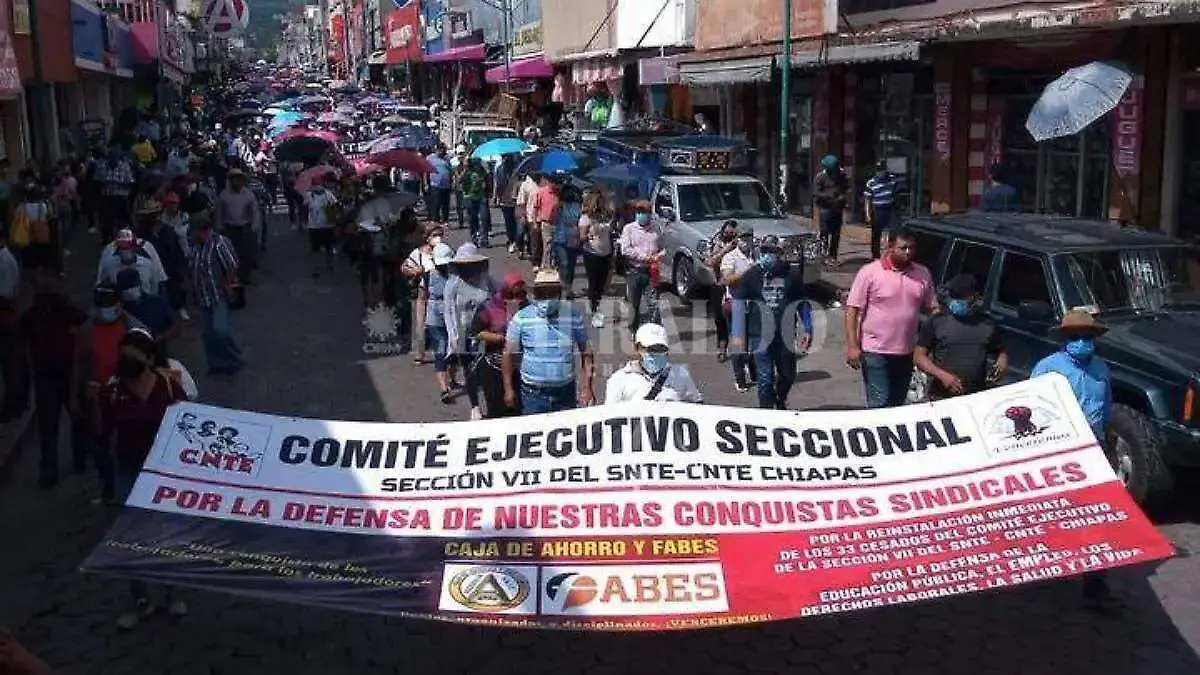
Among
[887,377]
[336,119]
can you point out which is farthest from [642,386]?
[336,119]

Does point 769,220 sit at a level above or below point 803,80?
below

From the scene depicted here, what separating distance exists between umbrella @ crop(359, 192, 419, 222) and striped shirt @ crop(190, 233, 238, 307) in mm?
4375

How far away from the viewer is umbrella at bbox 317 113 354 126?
164 feet

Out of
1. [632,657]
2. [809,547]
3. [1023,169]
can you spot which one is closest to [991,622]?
[809,547]

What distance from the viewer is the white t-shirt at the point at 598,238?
16.1 m

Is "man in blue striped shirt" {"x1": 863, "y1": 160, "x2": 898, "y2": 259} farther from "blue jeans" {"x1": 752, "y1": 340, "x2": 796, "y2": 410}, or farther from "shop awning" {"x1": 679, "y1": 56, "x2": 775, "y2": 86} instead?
"blue jeans" {"x1": 752, "y1": 340, "x2": 796, "y2": 410}

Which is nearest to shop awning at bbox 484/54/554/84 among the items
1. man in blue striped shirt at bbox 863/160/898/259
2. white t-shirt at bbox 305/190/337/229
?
white t-shirt at bbox 305/190/337/229

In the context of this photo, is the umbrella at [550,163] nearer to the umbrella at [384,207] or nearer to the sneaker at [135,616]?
the umbrella at [384,207]

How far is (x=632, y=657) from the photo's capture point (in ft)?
22.1

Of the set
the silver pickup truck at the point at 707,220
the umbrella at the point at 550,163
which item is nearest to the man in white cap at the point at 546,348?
the silver pickup truck at the point at 707,220

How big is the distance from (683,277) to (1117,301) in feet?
29.2

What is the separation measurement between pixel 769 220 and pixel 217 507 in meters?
12.8

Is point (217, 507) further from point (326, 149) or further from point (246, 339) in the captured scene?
point (326, 149)

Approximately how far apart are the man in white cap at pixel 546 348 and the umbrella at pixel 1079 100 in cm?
893
